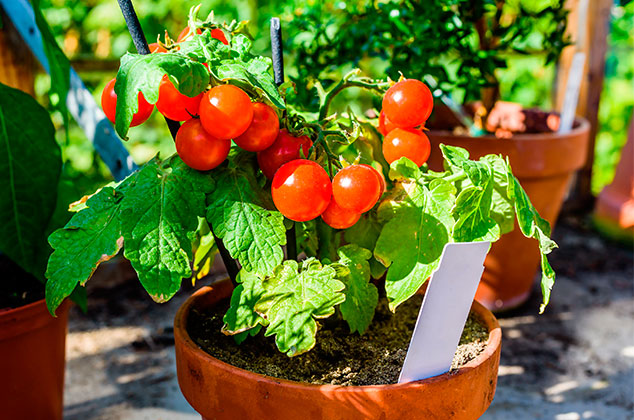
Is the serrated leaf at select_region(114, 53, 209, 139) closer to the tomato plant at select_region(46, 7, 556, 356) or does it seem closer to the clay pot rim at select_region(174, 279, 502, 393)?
the tomato plant at select_region(46, 7, 556, 356)

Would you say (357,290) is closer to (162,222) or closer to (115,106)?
(162,222)

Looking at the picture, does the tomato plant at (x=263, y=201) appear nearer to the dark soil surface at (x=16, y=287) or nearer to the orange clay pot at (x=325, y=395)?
the orange clay pot at (x=325, y=395)

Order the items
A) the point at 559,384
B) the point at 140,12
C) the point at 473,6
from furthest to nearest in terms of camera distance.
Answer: the point at 140,12 < the point at 559,384 < the point at 473,6

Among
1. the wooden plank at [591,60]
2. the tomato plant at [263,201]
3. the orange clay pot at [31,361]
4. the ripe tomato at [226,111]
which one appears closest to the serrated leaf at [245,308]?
the tomato plant at [263,201]

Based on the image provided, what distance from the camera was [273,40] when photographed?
0.85 metres

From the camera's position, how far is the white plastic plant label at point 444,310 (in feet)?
2.36

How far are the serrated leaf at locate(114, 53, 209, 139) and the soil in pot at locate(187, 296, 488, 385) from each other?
38 centimetres

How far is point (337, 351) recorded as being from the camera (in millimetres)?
915

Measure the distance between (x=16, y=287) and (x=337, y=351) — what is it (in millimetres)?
719

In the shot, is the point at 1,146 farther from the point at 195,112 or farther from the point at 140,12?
the point at 140,12

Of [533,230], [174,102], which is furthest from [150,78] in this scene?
[533,230]

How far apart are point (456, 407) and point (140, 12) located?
8.81 ft

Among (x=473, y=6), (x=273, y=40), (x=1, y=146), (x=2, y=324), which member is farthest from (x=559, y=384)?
(x=1, y=146)

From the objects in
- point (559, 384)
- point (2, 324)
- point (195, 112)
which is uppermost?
point (195, 112)
